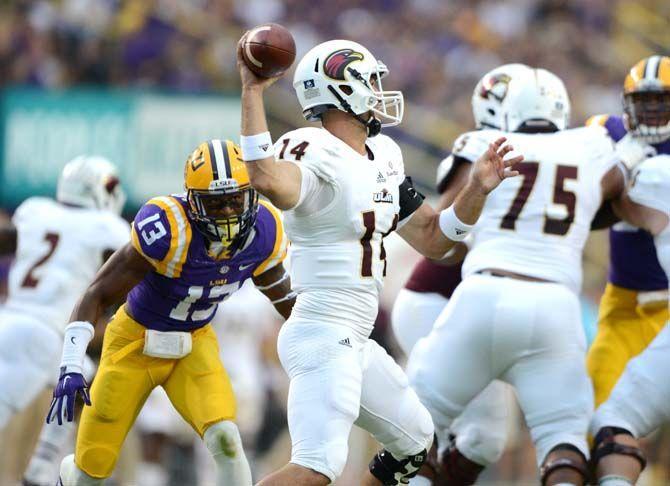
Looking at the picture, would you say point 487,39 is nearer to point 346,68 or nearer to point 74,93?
point 74,93

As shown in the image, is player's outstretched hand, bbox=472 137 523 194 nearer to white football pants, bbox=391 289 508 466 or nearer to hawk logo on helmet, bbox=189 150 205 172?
hawk logo on helmet, bbox=189 150 205 172

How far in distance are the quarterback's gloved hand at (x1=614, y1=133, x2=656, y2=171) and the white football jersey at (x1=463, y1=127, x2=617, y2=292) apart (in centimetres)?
14

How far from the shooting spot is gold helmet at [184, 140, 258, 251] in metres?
5.20

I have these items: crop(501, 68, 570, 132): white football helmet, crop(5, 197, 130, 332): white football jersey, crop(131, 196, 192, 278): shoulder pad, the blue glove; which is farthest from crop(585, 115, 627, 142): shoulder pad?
the blue glove

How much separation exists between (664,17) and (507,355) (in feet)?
27.0

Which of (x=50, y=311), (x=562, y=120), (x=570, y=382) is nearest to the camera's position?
(x=570, y=382)

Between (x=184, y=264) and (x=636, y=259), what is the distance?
2036mm

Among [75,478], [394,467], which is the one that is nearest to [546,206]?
[394,467]

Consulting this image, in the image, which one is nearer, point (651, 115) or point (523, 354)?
point (523, 354)

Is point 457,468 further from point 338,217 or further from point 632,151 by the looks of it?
point 338,217

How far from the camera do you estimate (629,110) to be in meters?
5.88

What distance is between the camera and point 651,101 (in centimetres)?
580

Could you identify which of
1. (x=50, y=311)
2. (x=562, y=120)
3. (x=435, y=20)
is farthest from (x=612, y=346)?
(x=435, y=20)

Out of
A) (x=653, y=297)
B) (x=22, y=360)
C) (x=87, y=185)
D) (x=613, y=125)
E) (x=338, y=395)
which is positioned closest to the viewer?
(x=338, y=395)
